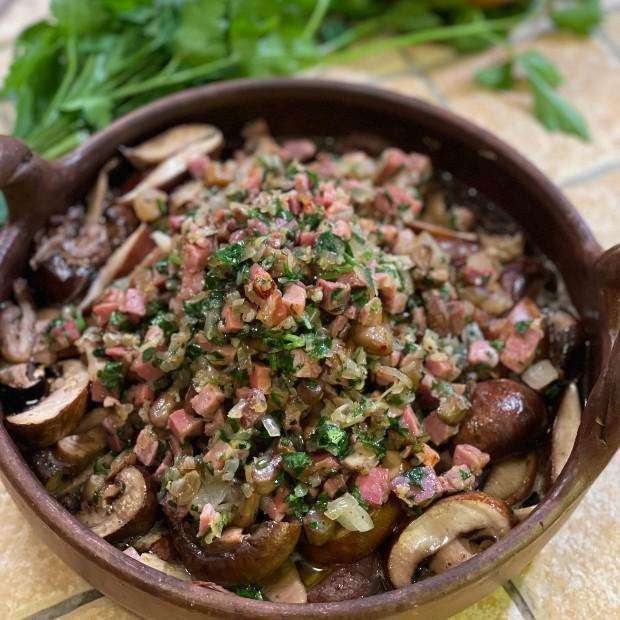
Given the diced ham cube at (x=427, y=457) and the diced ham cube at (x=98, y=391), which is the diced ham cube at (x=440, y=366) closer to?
the diced ham cube at (x=427, y=457)

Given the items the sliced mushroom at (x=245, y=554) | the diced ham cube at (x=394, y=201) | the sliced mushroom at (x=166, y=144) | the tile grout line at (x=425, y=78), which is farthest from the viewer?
the tile grout line at (x=425, y=78)

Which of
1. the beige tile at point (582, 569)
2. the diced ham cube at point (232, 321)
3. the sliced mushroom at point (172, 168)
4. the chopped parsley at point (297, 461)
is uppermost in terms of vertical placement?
the diced ham cube at point (232, 321)

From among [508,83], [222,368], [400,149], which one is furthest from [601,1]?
[222,368]

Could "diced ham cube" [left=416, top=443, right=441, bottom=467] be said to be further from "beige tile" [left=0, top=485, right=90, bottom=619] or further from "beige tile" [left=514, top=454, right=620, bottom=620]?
"beige tile" [left=0, top=485, right=90, bottom=619]

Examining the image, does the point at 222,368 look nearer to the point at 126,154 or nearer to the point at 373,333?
the point at 373,333

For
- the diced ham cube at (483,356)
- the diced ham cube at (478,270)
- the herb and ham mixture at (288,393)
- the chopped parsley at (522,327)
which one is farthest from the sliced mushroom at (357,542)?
the diced ham cube at (478,270)

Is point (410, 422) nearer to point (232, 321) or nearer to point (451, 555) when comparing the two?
point (451, 555)

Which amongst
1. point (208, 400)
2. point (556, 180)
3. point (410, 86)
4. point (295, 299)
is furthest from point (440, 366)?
point (410, 86)
